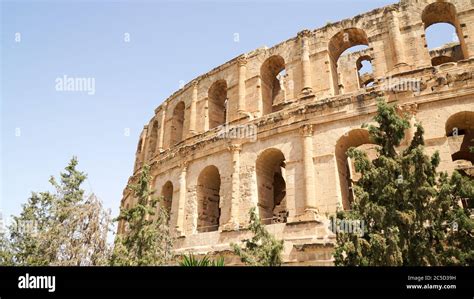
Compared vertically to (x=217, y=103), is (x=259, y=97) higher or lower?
lower

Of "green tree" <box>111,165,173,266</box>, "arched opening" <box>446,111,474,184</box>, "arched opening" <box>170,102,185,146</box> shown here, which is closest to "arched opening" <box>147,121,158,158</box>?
"arched opening" <box>170,102,185,146</box>

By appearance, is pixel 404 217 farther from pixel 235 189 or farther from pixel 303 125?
pixel 235 189

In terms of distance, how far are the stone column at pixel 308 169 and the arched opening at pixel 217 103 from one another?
6153mm

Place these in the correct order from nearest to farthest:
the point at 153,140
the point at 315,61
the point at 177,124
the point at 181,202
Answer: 1. the point at 315,61
2. the point at 181,202
3. the point at 177,124
4. the point at 153,140

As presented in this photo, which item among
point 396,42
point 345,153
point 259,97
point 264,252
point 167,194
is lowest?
point 264,252

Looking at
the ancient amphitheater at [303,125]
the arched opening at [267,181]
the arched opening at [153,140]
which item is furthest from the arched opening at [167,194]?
the arched opening at [267,181]

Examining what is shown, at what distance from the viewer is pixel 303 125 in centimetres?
1403

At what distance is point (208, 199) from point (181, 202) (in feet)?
4.05

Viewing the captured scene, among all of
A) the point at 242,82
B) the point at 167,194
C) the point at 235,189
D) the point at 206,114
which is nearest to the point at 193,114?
the point at 206,114

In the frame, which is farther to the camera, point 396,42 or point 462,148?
point 462,148

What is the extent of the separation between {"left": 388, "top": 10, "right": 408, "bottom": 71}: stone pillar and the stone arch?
1143 cm

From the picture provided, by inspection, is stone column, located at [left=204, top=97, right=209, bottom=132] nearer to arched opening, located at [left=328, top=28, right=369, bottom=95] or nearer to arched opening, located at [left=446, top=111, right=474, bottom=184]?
arched opening, located at [left=328, top=28, right=369, bottom=95]

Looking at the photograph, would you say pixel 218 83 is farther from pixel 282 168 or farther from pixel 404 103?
pixel 404 103
